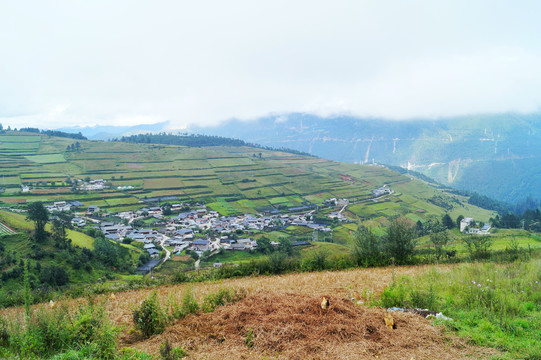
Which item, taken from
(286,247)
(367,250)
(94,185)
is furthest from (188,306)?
(94,185)

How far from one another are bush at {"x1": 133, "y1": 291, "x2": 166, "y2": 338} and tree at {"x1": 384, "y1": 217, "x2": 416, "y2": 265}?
15367 mm

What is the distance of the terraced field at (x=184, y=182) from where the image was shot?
8181 cm

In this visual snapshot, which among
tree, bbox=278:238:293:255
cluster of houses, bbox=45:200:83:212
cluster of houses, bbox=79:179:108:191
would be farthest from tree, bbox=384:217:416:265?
cluster of houses, bbox=79:179:108:191

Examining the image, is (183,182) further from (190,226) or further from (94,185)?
(190,226)

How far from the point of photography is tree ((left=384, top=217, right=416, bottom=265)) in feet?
62.1

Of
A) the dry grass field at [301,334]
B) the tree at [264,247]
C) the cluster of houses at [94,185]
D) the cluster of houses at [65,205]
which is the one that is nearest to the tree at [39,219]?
the tree at [264,247]

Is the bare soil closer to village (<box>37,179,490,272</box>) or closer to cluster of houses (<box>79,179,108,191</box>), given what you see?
village (<box>37,179,490,272</box>)

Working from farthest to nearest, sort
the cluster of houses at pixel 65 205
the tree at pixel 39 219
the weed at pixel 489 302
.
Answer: the cluster of houses at pixel 65 205 < the tree at pixel 39 219 < the weed at pixel 489 302

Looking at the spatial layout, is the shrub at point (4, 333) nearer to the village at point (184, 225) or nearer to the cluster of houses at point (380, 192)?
the village at point (184, 225)

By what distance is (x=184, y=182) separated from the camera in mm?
98688

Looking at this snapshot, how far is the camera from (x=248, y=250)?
55.0 meters

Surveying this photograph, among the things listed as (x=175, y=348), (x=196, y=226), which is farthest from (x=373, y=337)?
(x=196, y=226)

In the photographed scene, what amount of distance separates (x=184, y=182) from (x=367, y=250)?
285ft

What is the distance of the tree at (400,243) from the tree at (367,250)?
2.23ft
